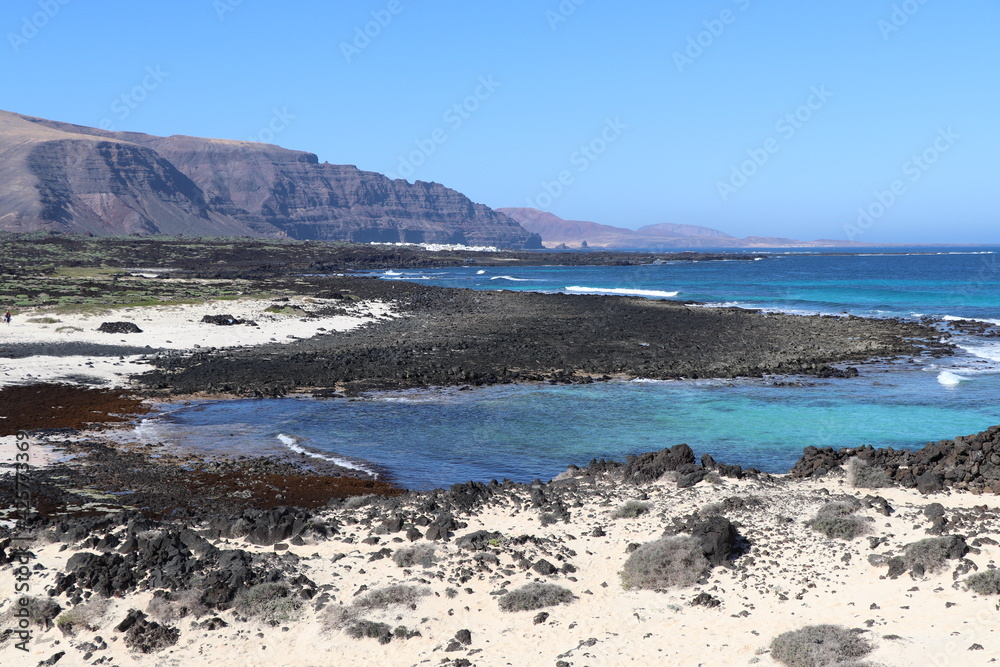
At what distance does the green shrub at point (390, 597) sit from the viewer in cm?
984

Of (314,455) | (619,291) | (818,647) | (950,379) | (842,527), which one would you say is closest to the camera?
(818,647)

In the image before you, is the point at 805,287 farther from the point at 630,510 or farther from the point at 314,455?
the point at 630,510

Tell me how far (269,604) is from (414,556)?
2106mm

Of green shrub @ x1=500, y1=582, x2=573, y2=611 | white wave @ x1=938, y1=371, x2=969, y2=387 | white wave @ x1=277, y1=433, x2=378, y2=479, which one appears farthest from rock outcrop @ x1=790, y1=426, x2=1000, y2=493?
white wave @ x1=938, y1=371, x2=969, y2=387

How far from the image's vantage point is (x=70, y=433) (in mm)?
18562

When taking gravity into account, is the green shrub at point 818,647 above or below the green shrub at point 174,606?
above

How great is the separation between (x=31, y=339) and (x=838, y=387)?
30.5 metres

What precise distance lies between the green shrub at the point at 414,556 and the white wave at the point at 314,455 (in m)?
5.29

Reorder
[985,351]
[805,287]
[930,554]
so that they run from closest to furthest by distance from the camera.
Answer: [930,554], [985,351], [805,287]

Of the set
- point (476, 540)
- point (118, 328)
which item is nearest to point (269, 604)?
point (476, 540)

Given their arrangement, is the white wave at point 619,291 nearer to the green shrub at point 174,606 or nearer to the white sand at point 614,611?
the white sand at point 614,611

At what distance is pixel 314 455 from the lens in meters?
17.8

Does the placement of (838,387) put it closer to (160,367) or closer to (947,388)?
(947,388)

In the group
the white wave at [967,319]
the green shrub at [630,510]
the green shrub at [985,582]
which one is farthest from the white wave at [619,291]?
the green shrub at [985,582]
